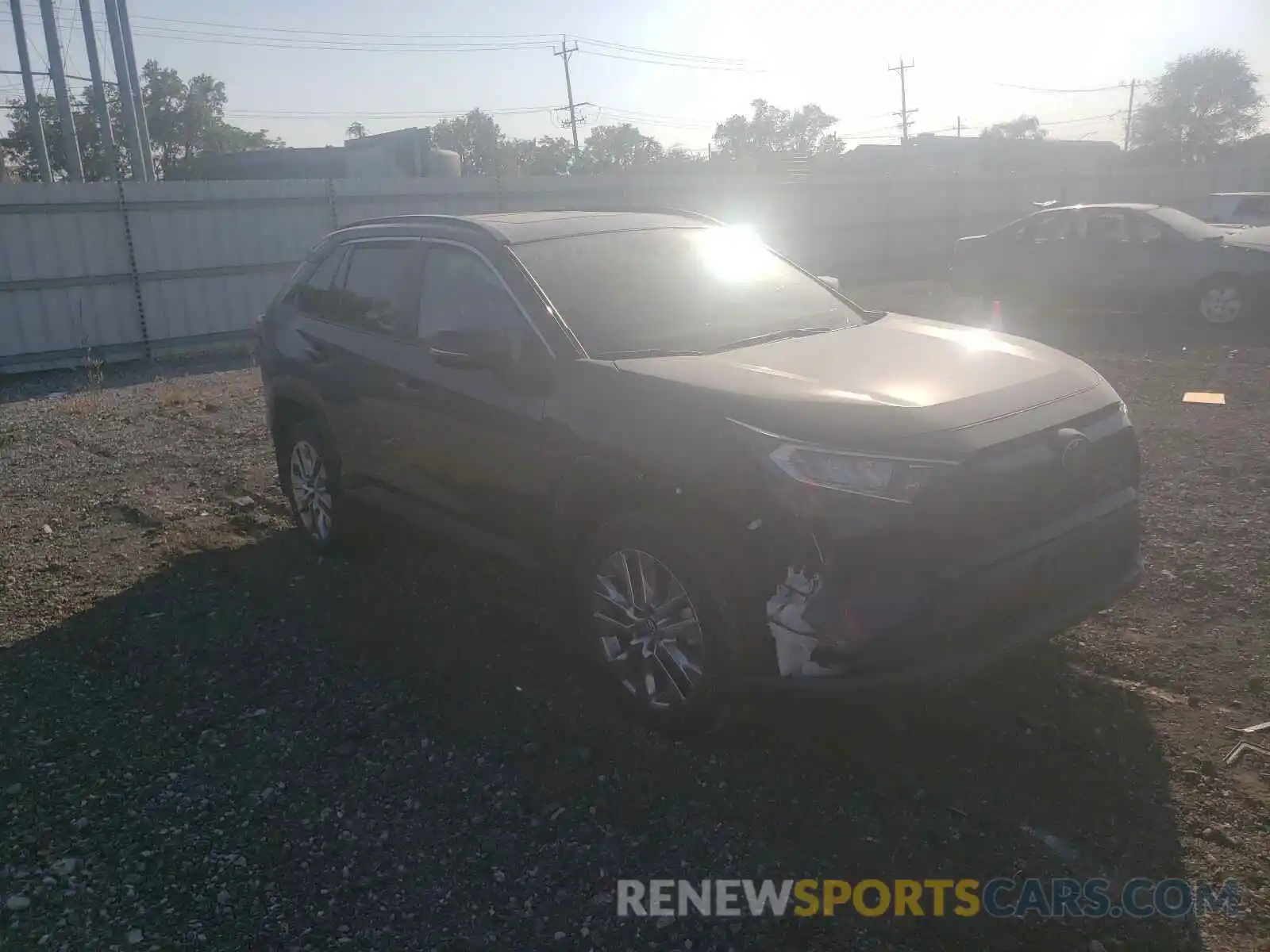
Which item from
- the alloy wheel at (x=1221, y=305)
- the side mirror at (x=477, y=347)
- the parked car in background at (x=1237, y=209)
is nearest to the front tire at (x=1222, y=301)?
the alloy wheel at (x=1221, y=305)

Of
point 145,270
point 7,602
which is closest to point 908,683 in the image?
point 7,602

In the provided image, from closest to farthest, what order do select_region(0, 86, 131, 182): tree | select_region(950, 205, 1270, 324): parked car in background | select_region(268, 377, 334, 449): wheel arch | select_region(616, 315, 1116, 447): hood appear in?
select_region(616, 315, 1116, 447): hood → select_region(268, 377, 334, 449): wheel arch → select_region(950, 205, 1270, 324): parked car in background → select_region(0, 86, 131, 182): tree

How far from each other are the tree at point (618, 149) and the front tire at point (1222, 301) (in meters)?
55.2

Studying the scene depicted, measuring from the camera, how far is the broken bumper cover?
3104 millimetres

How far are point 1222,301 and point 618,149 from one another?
266 feet

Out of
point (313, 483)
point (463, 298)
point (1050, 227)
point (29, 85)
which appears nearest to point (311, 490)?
point (313, 483)

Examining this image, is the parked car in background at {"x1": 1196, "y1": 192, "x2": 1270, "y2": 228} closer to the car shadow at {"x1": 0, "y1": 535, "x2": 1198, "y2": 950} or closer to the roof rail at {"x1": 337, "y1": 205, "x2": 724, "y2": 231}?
the roof rail at {"x1": 337, "y1": 205, "x2": 724, "y2": 231}

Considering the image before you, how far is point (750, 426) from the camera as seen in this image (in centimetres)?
336

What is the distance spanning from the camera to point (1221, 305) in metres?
12.4

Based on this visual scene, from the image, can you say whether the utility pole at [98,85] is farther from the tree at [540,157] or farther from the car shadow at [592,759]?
the tree at [540,157]

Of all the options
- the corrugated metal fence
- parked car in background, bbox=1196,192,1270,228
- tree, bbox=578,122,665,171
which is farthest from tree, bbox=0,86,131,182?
parked car in background, bbox=1196,192,1270,228

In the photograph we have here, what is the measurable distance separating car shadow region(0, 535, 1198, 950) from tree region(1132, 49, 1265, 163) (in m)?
82.6

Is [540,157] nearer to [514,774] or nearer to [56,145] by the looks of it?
[56,145]

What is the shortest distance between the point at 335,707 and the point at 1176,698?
10.8 feet
